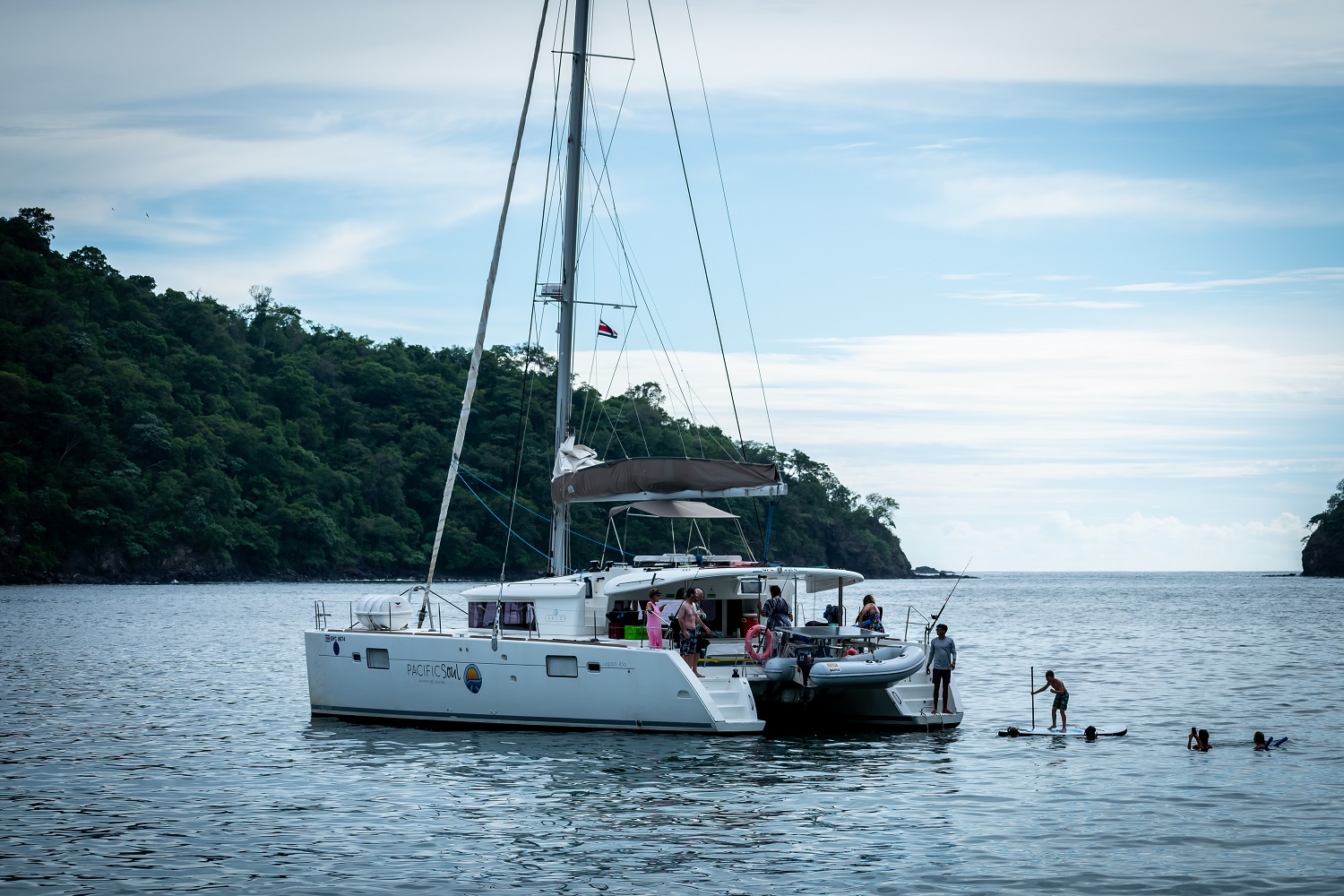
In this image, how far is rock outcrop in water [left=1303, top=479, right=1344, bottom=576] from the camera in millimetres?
170750

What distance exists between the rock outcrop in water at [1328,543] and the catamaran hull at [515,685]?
6661 inches

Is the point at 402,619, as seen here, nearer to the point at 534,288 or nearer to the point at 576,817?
the point at 534,288

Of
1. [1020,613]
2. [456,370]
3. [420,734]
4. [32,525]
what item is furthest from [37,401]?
[420,734]

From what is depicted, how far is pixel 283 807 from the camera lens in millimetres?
16562

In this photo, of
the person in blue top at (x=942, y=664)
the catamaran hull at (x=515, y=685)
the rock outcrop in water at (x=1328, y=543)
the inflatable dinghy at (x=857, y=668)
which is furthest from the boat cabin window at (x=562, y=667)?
the rock outcrop in water at (x=1328, y=543)

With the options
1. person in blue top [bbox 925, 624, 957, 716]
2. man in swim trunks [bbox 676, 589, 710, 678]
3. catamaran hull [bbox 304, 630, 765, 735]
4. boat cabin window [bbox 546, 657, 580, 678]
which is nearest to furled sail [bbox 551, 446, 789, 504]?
man in swim trunks [bbox 676, 589, 710, 678]

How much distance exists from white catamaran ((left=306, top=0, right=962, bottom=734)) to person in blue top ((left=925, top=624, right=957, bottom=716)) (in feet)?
0.45

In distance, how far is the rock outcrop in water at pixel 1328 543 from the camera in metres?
171

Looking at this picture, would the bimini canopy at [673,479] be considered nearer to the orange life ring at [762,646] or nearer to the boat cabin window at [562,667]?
the orange life ring at [762,646]

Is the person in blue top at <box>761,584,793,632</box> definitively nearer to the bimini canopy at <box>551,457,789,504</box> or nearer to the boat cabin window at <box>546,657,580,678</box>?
the bimini canopy at <box>551,457,789,504</box>

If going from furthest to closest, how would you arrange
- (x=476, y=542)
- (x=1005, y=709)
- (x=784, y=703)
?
(x=476, y=542) < (x=1005, y=709) < (x=784, y=703)

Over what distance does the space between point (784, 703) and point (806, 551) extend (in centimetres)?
12664

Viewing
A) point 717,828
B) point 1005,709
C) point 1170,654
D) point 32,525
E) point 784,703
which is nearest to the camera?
point 717,828

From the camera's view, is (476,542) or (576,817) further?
(476,542)
